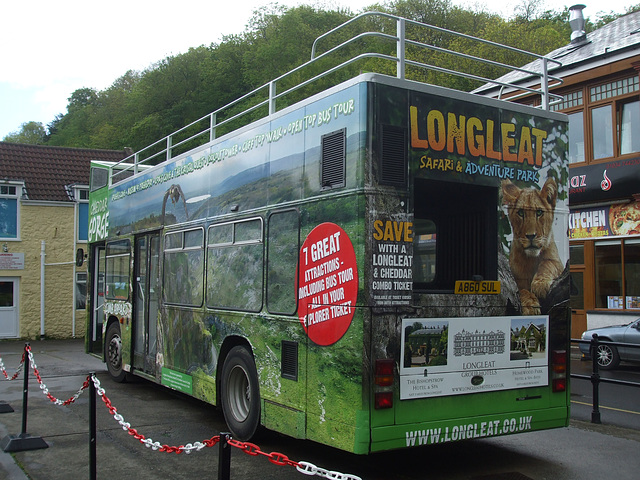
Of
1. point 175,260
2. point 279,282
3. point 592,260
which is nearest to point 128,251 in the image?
point 175,260

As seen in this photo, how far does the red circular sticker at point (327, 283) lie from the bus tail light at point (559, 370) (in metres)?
2.36

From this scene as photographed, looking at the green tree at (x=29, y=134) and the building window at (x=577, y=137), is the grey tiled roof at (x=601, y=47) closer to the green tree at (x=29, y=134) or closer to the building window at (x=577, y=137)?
the building window at (x=577, y=137)

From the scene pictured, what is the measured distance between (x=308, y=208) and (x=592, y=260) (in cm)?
1599

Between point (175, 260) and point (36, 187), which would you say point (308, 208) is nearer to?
point (175, 260)

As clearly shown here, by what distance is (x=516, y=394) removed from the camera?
6184 millimetres

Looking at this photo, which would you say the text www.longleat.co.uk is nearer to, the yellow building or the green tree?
the yellow building

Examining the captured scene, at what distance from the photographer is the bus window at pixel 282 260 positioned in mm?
6301

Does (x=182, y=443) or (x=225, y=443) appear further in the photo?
(x=182, y=443)

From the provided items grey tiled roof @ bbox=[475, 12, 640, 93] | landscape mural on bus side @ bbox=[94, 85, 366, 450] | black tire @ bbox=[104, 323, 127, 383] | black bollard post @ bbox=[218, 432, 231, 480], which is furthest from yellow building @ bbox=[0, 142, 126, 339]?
black bollard post @ bbox=[218, 432, 231, 480]

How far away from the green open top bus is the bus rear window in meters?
0.02

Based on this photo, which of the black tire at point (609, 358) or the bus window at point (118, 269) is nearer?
the bus window at point (118, 269)

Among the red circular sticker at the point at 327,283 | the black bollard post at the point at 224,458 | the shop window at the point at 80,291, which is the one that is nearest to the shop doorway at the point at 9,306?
the shop window at the point at 80,291

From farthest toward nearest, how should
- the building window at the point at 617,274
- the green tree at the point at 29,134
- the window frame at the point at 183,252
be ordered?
the green tree at the point at 29,134
the building window at the point at 617,274
the window frame at the point at 183,252

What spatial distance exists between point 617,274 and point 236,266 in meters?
15.0
